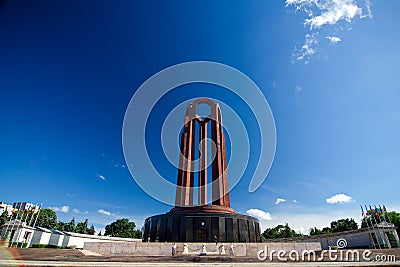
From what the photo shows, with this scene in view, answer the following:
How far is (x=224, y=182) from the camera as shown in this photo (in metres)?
21.5

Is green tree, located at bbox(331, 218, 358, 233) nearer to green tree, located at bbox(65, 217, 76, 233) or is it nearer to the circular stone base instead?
the circular stone base

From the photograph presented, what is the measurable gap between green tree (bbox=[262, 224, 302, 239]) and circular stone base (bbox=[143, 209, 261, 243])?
5764 centimetres

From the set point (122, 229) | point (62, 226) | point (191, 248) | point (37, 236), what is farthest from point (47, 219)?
point (191, 248)

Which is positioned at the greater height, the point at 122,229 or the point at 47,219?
the point at 47,219

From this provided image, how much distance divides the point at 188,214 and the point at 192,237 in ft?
5.61

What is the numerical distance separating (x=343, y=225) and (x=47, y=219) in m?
82.5

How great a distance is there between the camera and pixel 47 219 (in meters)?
57.1

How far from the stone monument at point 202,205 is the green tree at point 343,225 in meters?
56.7

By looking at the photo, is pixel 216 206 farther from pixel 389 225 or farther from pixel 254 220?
pixel 389 225

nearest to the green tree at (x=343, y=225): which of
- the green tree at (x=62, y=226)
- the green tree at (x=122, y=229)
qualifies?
the green tree at (x=122, y=229)

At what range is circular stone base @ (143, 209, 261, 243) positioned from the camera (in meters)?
16.4

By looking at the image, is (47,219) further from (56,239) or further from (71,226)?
(56,239)

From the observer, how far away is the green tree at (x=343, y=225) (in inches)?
2343

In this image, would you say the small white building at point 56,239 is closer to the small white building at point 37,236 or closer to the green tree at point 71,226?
the small white building at point 37,236
